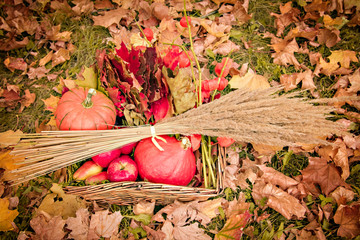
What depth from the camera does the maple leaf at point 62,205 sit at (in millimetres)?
1479

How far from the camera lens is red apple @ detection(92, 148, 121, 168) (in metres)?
1.45

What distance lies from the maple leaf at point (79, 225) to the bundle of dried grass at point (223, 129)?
1.21 feet

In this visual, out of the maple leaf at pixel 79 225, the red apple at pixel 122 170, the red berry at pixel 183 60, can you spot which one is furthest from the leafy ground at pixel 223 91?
the red apple at pixel 122 170

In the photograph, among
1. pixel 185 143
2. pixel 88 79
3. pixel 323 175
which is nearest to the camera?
pixel 185 143

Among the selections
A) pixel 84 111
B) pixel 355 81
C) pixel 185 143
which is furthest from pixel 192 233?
pixel 355 81

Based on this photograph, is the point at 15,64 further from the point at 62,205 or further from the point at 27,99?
the point at 62,205

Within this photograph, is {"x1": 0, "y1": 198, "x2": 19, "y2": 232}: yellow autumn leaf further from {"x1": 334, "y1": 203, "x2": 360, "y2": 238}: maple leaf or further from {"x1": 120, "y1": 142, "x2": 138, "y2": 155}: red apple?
{"x1": 334, "y1": 203, "x2": 360, "y2": 238}: maple leaf

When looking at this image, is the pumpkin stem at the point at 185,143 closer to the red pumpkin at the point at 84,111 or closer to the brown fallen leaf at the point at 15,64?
the red pumpkin at the point at 84,111

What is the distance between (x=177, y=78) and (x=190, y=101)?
0.15 meters

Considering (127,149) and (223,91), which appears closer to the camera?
(127,149)

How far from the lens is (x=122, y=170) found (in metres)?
1.41

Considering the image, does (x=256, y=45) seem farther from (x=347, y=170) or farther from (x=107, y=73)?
(x=107, y=73)

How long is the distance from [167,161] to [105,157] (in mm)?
404

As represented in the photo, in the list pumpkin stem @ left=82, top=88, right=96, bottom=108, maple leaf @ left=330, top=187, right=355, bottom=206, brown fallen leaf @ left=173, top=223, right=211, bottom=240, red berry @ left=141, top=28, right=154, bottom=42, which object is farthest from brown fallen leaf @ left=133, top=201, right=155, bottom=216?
maple leaf @ left=330, top=187, right=355, bottom=206
